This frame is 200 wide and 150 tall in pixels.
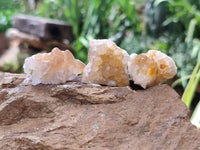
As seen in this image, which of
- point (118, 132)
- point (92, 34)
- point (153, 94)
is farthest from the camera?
point (92, 34)

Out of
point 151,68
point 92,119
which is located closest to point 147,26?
point 151,68

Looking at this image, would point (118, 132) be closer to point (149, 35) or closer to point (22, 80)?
point (22, 80)

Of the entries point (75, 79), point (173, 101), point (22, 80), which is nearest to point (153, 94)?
point (173, 101)

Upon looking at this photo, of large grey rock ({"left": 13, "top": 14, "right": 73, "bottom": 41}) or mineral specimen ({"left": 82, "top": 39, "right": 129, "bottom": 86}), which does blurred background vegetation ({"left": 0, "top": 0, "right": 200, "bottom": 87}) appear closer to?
large grey rock ({"left": 13, "top": 14, "right": 73, "bottom": 41})

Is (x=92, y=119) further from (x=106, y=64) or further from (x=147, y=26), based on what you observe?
(x=147, y=26)

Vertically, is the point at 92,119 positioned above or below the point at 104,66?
below

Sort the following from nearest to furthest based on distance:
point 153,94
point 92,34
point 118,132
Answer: point 118,132 < point 153,94 < point 92,34

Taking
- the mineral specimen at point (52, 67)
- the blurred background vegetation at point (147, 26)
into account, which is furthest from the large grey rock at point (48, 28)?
the mineral specimen at point (52, 67)
